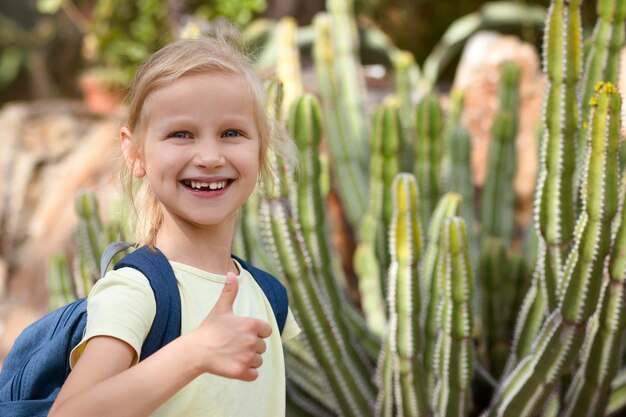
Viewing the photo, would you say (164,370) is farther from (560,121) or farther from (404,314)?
(560,121)

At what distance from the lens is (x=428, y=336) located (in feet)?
8.90

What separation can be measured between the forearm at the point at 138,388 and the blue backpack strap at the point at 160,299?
0.38ft

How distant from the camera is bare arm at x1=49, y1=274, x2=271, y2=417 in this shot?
3.62 feet

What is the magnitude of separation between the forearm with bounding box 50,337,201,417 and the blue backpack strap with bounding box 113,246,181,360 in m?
0.12

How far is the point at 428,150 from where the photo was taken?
11.0 ft

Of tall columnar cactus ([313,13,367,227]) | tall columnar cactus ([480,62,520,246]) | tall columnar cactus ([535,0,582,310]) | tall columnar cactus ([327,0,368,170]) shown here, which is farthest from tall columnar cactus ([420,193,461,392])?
tall columnar cactus ([327,0,368,170])

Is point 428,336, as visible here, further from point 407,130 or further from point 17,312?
point 17,312

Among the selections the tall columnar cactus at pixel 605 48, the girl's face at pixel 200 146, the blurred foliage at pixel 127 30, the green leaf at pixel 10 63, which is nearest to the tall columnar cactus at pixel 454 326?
the tall columnar cactus at pixel 605 48

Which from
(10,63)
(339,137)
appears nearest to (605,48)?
(339,137)

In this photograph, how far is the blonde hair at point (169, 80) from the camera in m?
1.32

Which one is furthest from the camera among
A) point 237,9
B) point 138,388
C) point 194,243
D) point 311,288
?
point 237,9

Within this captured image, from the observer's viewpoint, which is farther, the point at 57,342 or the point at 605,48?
the point at 605,48

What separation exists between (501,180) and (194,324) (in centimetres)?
253

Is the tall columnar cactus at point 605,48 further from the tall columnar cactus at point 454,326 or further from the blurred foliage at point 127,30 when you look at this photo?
the blurred foliage at point 127,30
